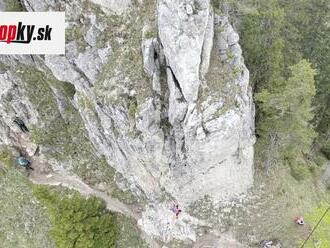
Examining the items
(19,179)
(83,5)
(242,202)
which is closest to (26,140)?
(19,179)

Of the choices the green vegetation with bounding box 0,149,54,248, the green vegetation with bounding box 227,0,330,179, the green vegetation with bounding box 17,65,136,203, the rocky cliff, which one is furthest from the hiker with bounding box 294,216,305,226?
the green vegetation with bounding box 0,149,54,248

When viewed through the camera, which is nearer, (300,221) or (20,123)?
(300,221)

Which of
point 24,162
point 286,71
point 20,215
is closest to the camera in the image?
point 286,71

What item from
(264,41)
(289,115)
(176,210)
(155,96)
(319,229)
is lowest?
(176,210)

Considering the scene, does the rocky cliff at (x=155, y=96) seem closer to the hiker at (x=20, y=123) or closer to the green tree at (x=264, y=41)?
the hiker at (x=20, y=123)

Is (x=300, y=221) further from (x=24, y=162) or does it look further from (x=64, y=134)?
(x=24, y=162)

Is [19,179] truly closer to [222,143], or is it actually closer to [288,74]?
[222,143]

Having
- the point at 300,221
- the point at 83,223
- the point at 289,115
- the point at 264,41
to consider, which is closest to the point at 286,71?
the point at 264,41
